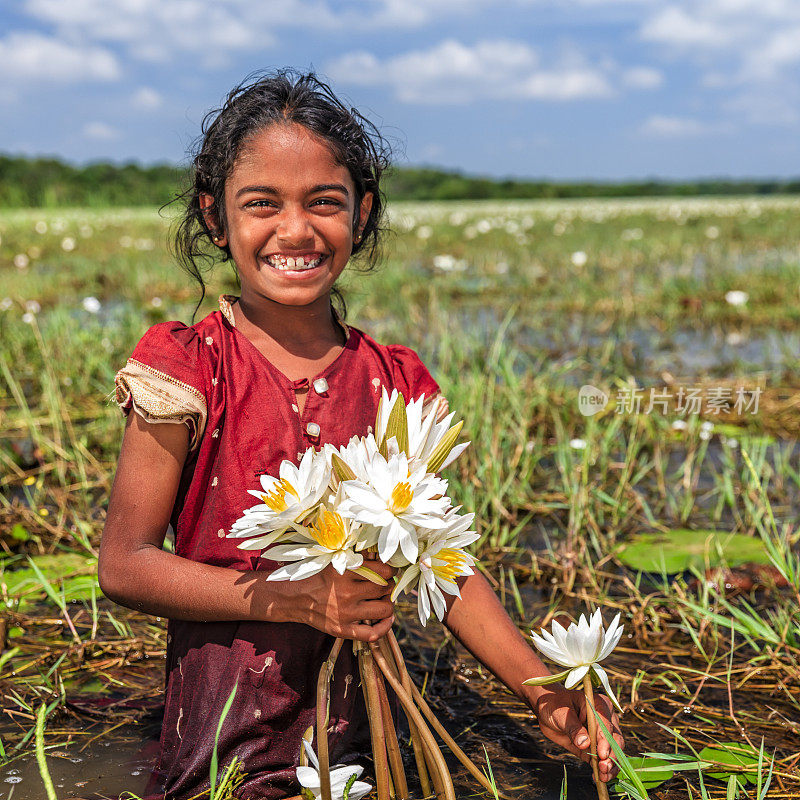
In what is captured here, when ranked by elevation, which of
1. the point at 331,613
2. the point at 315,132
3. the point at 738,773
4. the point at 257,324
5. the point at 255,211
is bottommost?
the point at 738,773

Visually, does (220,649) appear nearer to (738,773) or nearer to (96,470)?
(738,773)

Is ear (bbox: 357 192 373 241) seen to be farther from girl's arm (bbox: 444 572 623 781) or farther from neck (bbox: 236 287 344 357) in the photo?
girl's arm (bbox: 444 572 623 781)

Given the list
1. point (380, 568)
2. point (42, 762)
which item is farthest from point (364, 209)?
point (42, 762)

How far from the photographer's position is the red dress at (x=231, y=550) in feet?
4.48

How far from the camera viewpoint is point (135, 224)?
40.2 ft

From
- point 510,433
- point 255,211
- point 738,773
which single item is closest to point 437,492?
point 255,211

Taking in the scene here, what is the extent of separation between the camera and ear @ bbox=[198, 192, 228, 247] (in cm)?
159

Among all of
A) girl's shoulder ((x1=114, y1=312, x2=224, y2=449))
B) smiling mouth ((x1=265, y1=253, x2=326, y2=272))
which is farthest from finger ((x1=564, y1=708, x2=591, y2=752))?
smiling mouth ((x1=265, y1=253, x2=326, y2=272))

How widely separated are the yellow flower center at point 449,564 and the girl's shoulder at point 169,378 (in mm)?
493

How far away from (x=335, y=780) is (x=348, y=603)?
26 centimetres

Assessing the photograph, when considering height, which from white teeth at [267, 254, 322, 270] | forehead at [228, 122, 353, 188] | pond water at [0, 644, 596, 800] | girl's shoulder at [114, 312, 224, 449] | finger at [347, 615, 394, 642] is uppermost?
forehead at [228, 122, 353, 188]

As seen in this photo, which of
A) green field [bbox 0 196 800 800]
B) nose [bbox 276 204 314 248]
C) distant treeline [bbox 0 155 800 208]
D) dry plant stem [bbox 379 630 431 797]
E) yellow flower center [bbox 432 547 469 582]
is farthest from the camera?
distant treeline [bbox 0 155 800 208]

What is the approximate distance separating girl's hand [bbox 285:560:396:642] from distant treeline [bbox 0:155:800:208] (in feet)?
3.38

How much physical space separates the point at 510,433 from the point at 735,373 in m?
1.63
